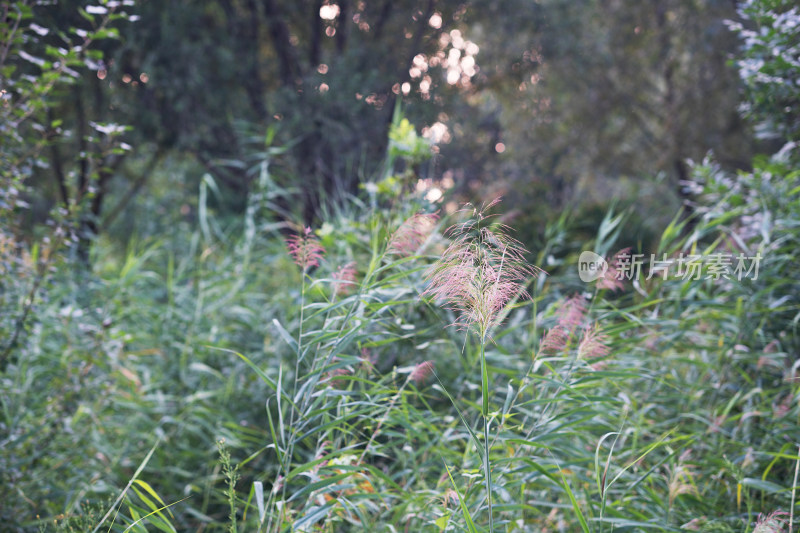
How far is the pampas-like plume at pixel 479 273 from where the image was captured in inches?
47.5

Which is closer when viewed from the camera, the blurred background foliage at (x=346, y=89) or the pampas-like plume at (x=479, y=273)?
the pampas-like plume at (x=479, y=273)

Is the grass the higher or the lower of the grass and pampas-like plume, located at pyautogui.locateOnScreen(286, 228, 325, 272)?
the lower

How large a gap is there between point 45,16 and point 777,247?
4.94 m

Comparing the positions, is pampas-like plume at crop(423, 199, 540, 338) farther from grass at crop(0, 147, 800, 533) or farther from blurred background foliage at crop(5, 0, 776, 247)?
blurred background foliage at crop(5, 0, 776, 247)

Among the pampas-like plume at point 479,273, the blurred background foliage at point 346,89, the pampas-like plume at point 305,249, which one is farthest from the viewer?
the blurred background foliage at point 346,89

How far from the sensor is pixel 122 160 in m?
6.17

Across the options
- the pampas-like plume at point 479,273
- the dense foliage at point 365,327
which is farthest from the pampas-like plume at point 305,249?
the pampas-like plume at point 479,273

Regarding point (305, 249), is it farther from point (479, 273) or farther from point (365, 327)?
point (479, 273)

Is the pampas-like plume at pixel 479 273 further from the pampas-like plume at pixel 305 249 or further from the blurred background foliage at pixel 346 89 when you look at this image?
the blurred background foliage at pixel 346 89

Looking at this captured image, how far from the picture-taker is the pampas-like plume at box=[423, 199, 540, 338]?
3.96 ft

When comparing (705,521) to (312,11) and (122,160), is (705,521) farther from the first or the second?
(122,160)

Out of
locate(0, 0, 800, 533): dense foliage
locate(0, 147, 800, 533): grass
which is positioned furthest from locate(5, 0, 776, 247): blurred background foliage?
locate(0, 147, 800, 533): grass

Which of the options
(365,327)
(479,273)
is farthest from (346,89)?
(479,273)

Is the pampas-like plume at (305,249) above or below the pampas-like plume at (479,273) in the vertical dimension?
below
